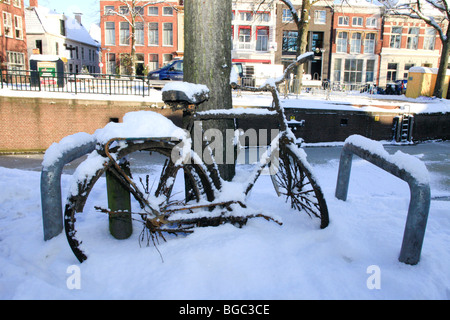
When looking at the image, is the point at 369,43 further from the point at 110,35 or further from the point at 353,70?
the point at 110,35

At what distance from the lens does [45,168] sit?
8.18 ft

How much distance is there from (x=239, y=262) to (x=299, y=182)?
1170mm

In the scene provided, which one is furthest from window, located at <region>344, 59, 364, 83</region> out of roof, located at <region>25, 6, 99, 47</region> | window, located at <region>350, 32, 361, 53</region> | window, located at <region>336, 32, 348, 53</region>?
roof, located at <region>25, 6, 99, 47</region>

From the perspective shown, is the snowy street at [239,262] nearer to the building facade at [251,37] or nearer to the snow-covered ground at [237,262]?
the snow-covered ground at [237,262]

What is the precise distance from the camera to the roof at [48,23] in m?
34.4

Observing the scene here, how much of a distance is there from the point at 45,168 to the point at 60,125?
10.8 m

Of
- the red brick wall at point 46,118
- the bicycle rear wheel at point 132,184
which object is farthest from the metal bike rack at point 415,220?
the red brick wall at point 46,118

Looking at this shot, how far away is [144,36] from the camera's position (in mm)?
32969

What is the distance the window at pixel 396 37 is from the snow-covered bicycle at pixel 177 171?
37444mm

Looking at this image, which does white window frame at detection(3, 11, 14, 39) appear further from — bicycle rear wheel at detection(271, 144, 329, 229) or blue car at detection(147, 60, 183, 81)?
bicycle rear wheel at detection(271, 144, 329, 229)

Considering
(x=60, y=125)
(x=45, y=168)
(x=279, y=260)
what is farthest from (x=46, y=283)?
(x=60, y=125)

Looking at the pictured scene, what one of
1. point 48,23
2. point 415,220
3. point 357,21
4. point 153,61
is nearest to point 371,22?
point 357,21

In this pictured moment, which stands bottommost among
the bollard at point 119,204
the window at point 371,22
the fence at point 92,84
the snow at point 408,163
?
the bollard at point 119,204
